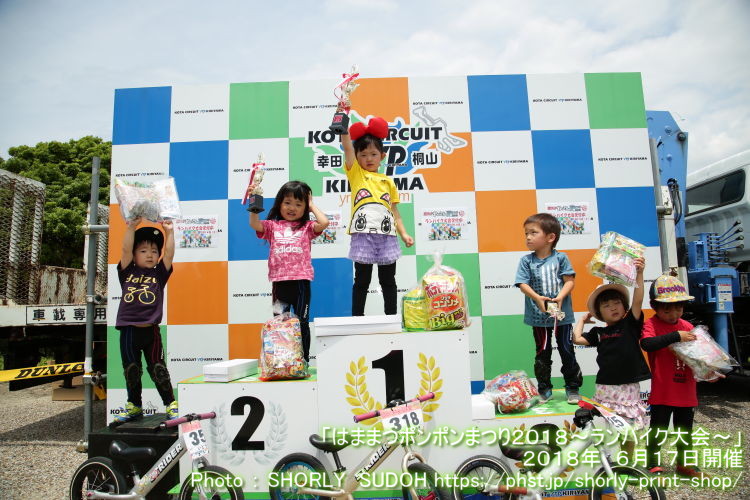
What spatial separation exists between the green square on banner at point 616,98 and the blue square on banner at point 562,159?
283 millimetres

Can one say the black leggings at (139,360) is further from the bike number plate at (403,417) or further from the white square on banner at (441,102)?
the white square on banner at (441,102)

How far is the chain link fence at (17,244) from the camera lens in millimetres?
4953

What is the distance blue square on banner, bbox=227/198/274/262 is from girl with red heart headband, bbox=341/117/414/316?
4.19 feet

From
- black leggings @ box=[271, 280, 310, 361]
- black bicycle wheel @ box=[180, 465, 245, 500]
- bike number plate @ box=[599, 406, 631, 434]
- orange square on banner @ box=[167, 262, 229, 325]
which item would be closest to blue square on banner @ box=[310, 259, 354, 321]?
orange square on banner @ box=[167, 262, 229, 325]

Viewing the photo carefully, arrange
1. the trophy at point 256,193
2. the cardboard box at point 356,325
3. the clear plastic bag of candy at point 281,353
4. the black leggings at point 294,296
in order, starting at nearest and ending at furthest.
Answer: the cardboard box at point 356,325 < the clear plastic bag of candy at point 281,353 < the trophy at point 256,193 < the black leggings at point 294,296

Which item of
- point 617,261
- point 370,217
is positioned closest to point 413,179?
point 370,217

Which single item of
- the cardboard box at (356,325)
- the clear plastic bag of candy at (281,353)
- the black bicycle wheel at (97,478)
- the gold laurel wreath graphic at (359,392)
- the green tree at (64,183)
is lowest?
the black bicycle wheel at (97,478)

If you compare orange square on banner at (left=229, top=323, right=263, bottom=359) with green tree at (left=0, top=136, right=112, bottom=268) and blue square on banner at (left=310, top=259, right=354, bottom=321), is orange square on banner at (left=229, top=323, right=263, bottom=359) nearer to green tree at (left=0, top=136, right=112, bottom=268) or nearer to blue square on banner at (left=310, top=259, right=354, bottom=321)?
blue square on banner at (left=310, top=259, right=354, bottom=321)

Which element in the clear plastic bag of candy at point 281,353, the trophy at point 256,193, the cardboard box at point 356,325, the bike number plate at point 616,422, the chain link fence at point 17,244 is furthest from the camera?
the chain link fence at point 17,244

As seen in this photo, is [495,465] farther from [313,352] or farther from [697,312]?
[697,312]

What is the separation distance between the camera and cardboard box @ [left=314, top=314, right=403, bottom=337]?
2.41m

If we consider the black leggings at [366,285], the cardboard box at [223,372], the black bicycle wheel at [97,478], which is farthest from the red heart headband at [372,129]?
the black bicycle wheel at [97,478]

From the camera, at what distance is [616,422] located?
2.15m

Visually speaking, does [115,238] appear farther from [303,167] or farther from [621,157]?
[621,157]
